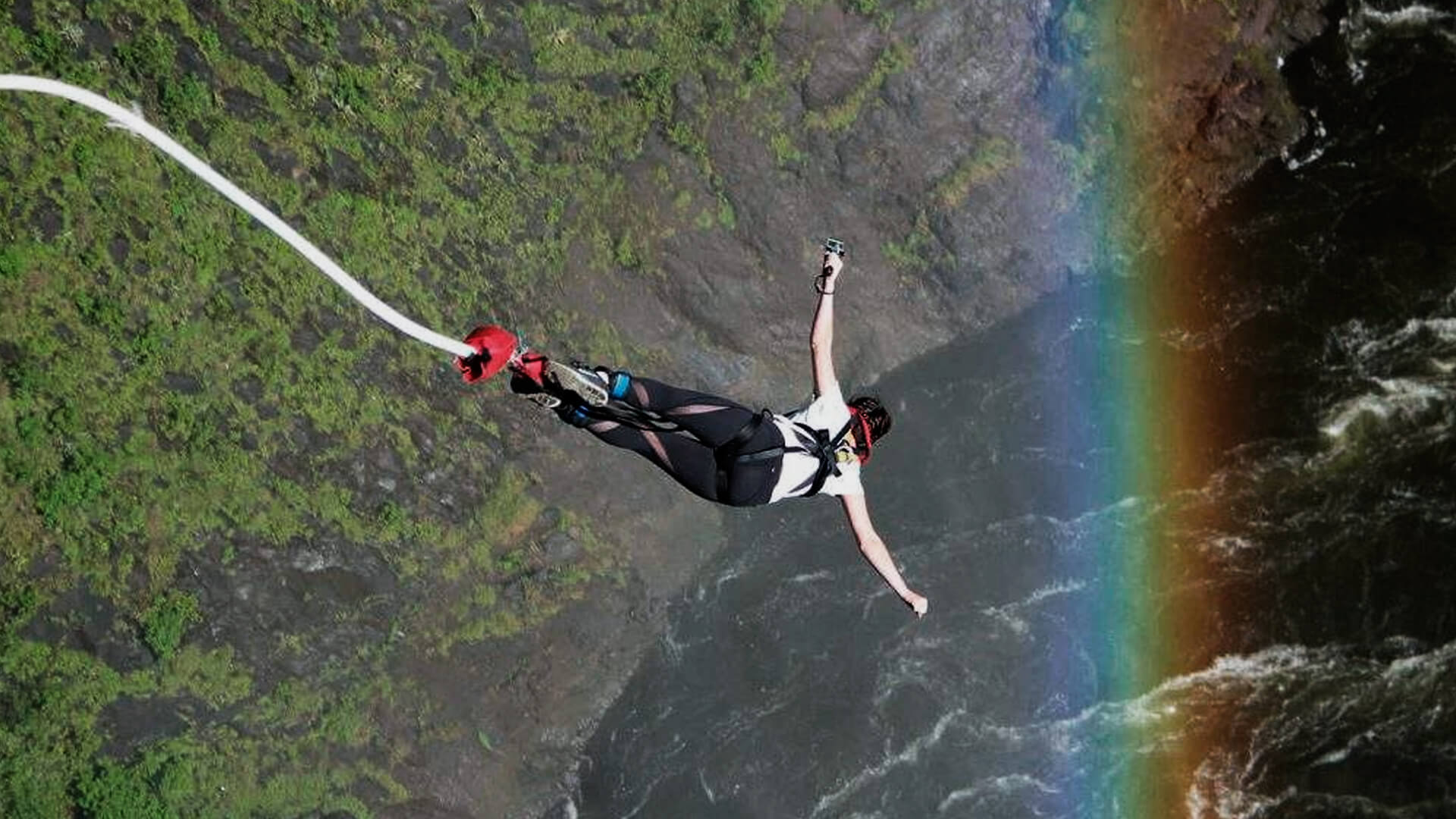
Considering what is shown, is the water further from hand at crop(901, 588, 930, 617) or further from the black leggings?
the black leggings

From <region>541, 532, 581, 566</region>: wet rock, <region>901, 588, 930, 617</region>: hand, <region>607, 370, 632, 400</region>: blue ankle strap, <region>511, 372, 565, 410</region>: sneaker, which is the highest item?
<region>541, 532, 581, 566</region>: wet rock

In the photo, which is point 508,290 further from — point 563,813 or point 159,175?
point 563,813

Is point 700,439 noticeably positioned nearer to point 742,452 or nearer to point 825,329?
point 742,452

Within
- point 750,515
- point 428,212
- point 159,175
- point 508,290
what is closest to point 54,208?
point 159,175

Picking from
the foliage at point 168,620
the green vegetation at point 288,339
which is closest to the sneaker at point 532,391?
the green vegetation at point 288,339

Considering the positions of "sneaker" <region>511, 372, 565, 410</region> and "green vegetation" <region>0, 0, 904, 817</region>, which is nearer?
"sneaker" <region>511, 372, 565, 410</region>

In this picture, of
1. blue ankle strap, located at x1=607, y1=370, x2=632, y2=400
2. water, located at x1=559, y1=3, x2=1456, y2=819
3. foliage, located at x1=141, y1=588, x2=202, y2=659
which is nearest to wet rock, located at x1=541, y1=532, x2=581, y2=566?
water, located at x1=559, y1=3, x2=1456, y2=819

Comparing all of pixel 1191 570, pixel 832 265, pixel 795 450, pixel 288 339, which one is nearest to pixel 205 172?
pixel 832 265
